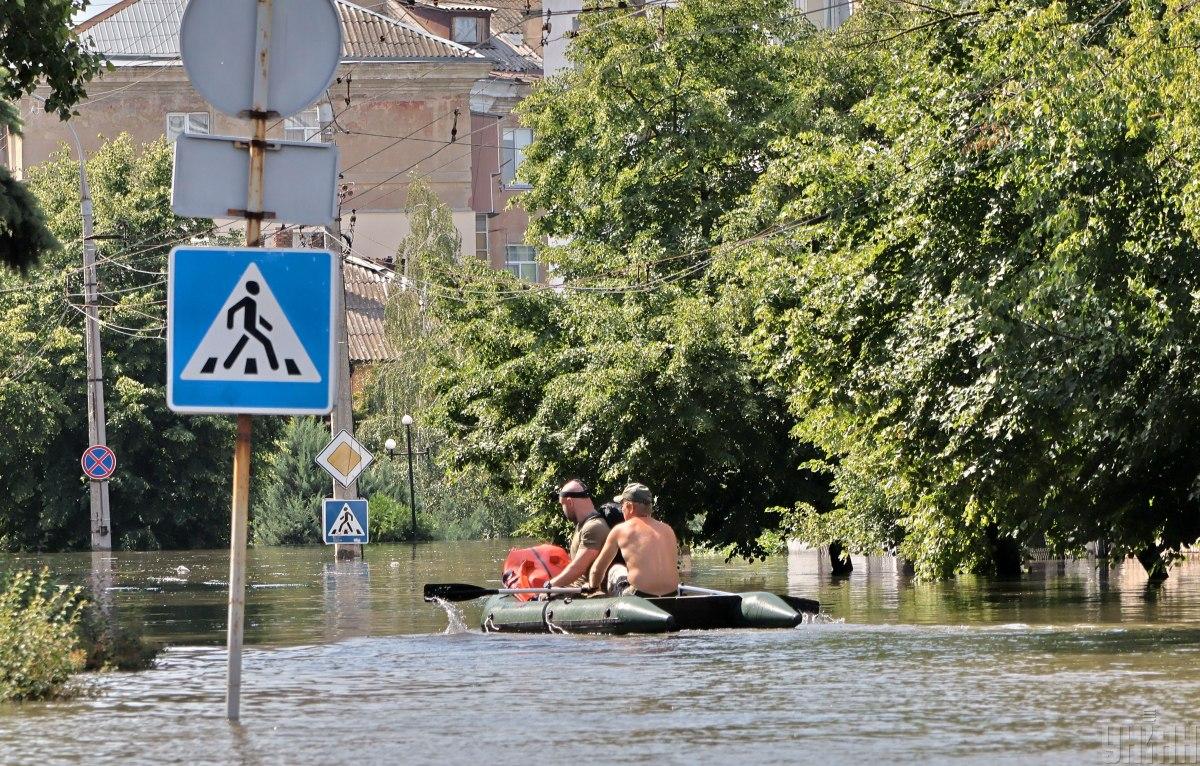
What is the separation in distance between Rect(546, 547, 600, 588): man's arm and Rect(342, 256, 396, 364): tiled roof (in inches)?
2411

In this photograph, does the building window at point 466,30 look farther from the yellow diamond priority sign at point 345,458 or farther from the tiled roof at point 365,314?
the yellow diamond priority sign at point 345,458

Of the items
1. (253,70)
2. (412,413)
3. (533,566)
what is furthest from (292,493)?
(253,70)

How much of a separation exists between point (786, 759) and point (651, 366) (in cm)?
2983

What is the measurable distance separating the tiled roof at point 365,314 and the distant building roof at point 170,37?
847cm

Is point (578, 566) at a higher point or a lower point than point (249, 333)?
lower

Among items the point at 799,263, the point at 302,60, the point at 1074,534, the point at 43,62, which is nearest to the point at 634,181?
the point at 799,263

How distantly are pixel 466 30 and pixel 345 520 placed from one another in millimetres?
51301

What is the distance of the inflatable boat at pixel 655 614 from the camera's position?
19281 mm

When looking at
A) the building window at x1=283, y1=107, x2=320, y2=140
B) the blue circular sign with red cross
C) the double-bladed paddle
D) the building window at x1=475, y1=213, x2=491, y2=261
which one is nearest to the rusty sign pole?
the double-bladed paddle

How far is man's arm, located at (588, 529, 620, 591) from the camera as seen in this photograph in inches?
818

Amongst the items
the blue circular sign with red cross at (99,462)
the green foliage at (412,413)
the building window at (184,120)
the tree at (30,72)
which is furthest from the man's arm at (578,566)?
the building window at (184,120)

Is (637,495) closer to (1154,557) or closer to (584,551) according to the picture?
(584,551)

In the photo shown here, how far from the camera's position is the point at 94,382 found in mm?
56344

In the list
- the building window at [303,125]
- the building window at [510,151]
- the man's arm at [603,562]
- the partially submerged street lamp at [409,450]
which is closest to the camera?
the man's arm at [603,562]
